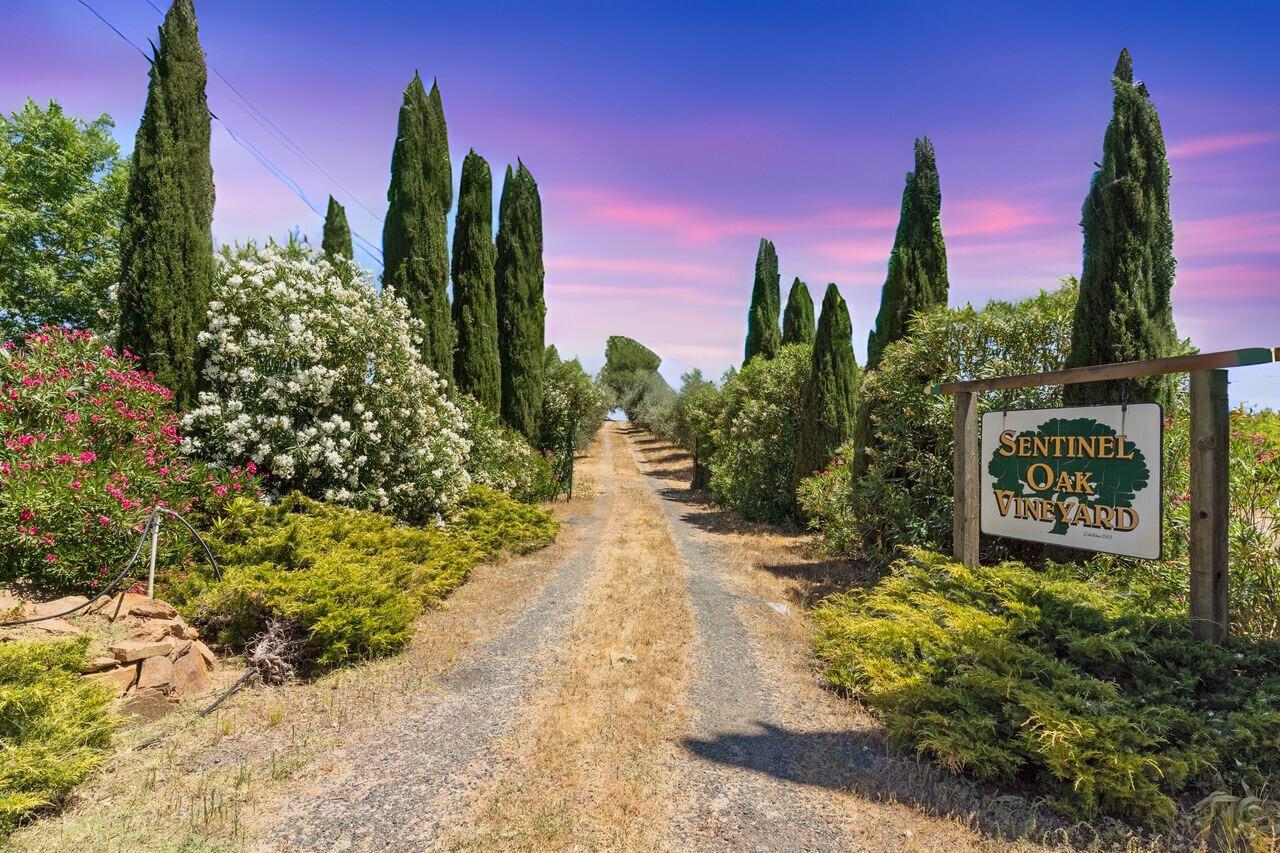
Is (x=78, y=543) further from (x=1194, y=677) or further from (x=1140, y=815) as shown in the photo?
(x=1194, y=677)

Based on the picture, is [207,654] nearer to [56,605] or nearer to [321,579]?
[321,579]

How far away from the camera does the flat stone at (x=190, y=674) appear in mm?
4484

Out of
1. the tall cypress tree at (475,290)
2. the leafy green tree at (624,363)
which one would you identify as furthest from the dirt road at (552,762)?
the leafy green tree at (624,363)

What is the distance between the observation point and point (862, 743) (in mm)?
4051

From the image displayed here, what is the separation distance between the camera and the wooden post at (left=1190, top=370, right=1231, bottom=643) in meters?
4.07

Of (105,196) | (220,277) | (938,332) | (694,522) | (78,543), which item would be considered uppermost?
(105,196)

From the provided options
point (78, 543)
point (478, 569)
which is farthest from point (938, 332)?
point (78, 543)

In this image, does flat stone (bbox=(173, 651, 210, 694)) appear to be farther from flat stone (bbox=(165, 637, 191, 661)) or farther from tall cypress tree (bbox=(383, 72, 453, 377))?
tall cypress tree (bbox=(383, 72, 453, 377))

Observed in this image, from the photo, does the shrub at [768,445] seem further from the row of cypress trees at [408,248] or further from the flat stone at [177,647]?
the flat stone at [177,647]

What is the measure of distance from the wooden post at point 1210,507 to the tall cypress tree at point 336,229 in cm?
2673

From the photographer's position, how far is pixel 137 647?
4.32 meters

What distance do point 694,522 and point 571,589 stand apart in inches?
267

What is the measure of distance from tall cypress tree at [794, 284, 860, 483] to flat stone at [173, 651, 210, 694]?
37.0 feet

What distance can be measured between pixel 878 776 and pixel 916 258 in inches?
395
